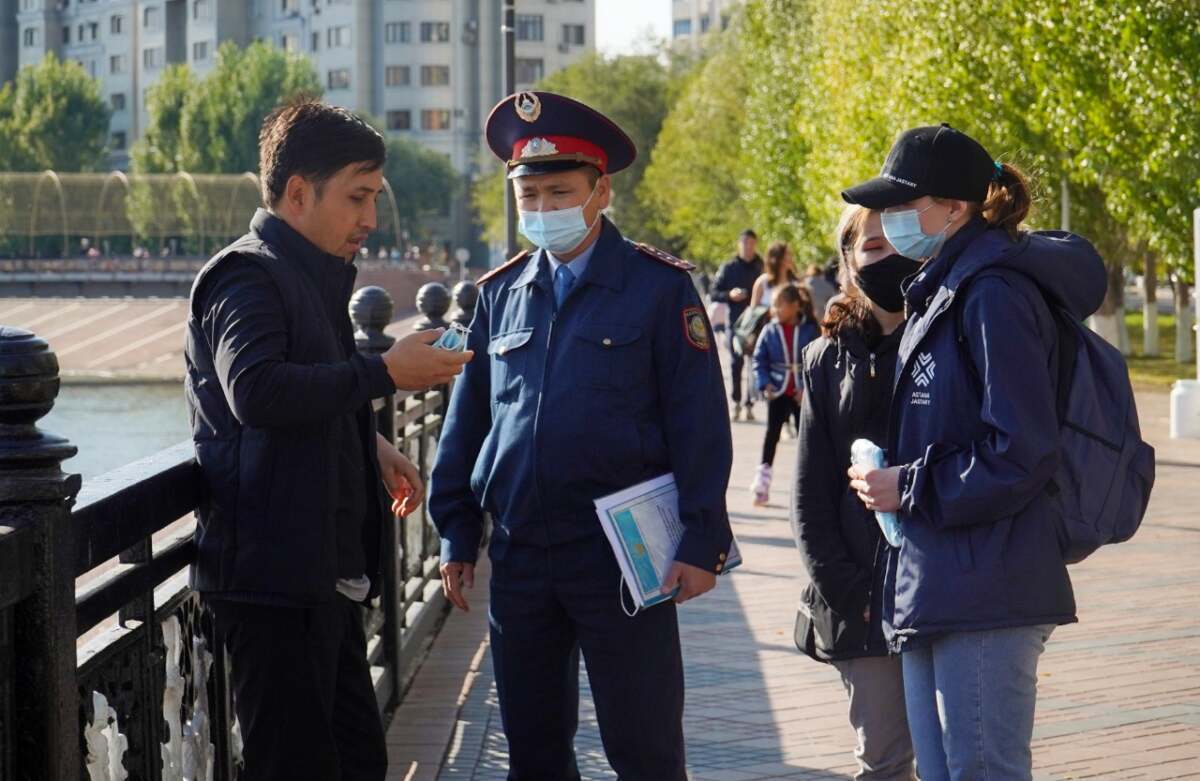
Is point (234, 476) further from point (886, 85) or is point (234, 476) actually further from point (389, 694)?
point (886, 85)

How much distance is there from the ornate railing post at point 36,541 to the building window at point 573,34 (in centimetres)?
13450

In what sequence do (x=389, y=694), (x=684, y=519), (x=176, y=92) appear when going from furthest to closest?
(x=176, y=92), (x=389, y=694), (x=684, y=519)

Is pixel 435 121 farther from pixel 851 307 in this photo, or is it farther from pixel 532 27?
pixel 851 307

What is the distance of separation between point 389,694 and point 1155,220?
2093 cm

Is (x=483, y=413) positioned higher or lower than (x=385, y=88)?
lower

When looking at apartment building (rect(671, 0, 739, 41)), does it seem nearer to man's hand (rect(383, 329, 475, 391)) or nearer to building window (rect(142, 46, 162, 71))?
building window (rect(142, 46, 162, 71))

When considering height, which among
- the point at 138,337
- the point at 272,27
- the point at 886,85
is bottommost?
the point at 138,337

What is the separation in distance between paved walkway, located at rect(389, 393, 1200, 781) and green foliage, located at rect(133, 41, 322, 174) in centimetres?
10618

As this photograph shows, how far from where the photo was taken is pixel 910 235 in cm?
402

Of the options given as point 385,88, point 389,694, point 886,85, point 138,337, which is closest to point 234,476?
point 389,694

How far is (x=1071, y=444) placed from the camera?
3748 mm

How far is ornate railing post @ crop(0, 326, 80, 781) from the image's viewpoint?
3.03 metres

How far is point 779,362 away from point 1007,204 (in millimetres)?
9590

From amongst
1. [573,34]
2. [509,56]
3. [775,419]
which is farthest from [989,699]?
[573,34]
